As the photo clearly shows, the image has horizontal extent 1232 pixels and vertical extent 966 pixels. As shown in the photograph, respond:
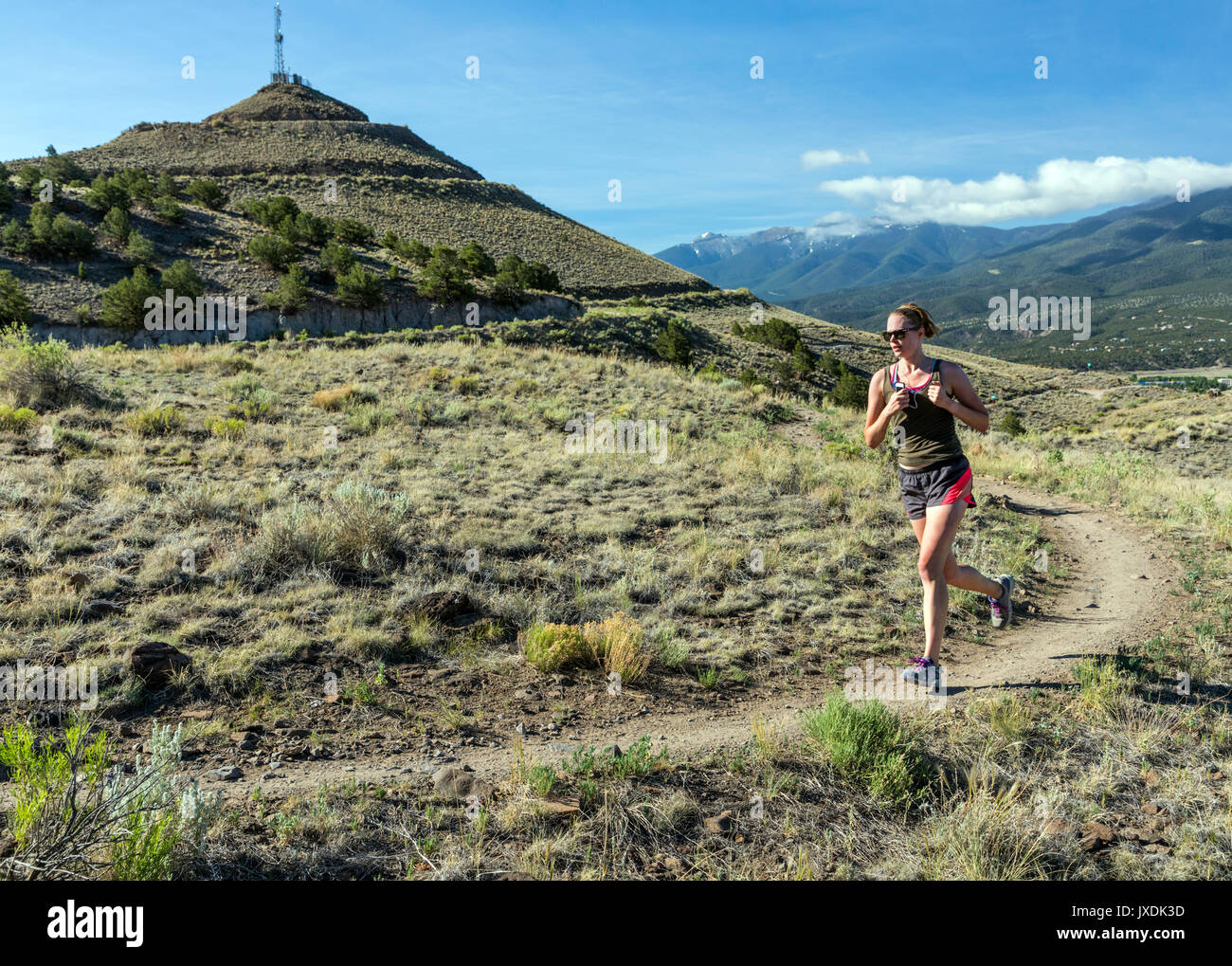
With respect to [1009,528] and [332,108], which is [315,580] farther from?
[332,108]

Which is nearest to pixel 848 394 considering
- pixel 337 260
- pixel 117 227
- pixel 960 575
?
pixel 337 260

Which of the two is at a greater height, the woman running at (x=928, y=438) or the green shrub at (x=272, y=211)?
the green shrub at (x=272, y=211)

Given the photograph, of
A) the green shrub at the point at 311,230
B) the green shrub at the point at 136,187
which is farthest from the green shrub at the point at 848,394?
the green shrub at the point at 136,187

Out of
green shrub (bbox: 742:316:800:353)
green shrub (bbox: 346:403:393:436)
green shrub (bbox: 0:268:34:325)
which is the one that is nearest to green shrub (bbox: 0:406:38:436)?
green shrub (bbox: 346:403:393:436)

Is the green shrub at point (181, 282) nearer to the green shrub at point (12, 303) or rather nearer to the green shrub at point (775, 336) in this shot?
the green shrub at point (12, 303)

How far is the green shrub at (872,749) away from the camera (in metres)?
3.39

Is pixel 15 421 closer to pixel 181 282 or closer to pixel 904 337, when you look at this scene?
pixel 904 337

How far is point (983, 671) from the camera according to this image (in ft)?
16.1

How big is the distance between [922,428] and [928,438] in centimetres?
7

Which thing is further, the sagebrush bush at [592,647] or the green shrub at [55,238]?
the green shrub at [55,238]

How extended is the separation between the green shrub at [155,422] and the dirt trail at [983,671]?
831 cm

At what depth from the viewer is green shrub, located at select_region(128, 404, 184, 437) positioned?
966cm
